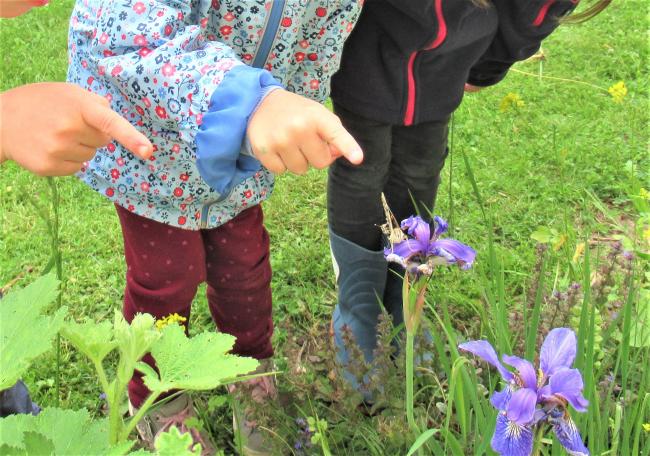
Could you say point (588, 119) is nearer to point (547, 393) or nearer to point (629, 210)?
point (629, 210)

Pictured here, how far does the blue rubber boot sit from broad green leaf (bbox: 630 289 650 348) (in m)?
0.54

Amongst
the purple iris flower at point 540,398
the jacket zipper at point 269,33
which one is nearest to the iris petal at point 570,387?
the purple iris flower at point 540,398

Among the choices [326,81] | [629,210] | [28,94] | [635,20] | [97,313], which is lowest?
[97,313]

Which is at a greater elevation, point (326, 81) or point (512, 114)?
point (326, 81)

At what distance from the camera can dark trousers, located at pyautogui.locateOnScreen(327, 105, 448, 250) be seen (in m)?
1.63

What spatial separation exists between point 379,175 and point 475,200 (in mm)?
1061

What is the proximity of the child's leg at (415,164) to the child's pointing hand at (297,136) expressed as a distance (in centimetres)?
77

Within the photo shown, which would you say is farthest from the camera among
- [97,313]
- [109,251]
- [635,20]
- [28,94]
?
[635,20]

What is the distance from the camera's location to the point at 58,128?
90 cm

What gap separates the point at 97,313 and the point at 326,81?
1.06m

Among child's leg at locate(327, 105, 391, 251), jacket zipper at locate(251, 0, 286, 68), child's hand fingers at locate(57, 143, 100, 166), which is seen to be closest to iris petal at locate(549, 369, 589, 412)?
child's hand fingers at locate(57, 143, 100, 166)

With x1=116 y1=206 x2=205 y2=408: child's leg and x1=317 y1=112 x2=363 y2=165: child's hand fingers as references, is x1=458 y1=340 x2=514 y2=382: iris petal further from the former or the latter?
x1=116 y1=206 x2=205 y2=408: child's leg

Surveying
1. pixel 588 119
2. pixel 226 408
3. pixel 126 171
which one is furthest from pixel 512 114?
pixel 126 171

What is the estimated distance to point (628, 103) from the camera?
10.6ft
